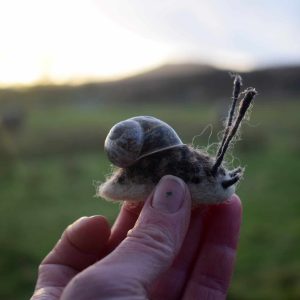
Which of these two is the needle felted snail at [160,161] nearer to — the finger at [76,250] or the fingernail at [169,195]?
the fingernail at [169,195]

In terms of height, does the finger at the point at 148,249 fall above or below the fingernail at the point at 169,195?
below

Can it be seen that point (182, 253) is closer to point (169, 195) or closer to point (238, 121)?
point (169, 195)

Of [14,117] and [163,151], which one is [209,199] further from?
[14,117]

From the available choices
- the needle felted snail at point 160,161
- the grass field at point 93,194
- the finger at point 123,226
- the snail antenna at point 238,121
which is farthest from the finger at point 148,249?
the grass field at point 93,194

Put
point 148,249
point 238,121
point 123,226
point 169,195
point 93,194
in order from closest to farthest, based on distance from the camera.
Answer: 1. point 148,249
2. point 169,195
3. point 238,121
4. point 123,226
5. point 93,194

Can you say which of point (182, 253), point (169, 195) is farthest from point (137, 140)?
point (182, 253)

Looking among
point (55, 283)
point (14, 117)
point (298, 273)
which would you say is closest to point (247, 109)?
point (55, 283)

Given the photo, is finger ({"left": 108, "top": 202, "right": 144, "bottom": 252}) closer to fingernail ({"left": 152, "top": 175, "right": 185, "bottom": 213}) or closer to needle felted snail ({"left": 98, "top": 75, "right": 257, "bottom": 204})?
needle felted snail ({"left": 98, "top": 75, "right": 257, "bottom": 204})
